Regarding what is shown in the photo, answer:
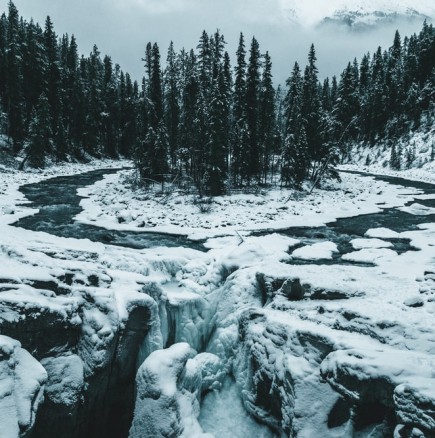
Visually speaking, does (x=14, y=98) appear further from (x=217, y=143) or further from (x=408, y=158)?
(x=408, y=158)

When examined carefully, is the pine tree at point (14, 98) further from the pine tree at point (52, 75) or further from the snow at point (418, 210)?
the snow at point (418, 210)

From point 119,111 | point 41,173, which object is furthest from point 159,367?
point 119,111

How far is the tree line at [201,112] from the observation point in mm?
31062

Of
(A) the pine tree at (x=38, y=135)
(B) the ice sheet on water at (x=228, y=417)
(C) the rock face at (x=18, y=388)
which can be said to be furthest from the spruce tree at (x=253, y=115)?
(C) the rock face at (x=18, y=388)

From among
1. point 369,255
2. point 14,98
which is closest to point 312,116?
point 369,255

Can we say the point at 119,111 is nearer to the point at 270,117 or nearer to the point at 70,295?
the point at 270,117

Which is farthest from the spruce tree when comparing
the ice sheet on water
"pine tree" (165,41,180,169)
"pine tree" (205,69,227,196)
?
the ice sheet on water

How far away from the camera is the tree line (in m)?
31.1

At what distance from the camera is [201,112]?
30.6m

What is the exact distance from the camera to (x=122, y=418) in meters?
7.30

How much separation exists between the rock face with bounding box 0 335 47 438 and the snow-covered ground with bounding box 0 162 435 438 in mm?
83

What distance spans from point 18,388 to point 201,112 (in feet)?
92.3

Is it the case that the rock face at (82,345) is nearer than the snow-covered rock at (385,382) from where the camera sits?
No

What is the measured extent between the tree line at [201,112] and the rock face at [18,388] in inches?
860
